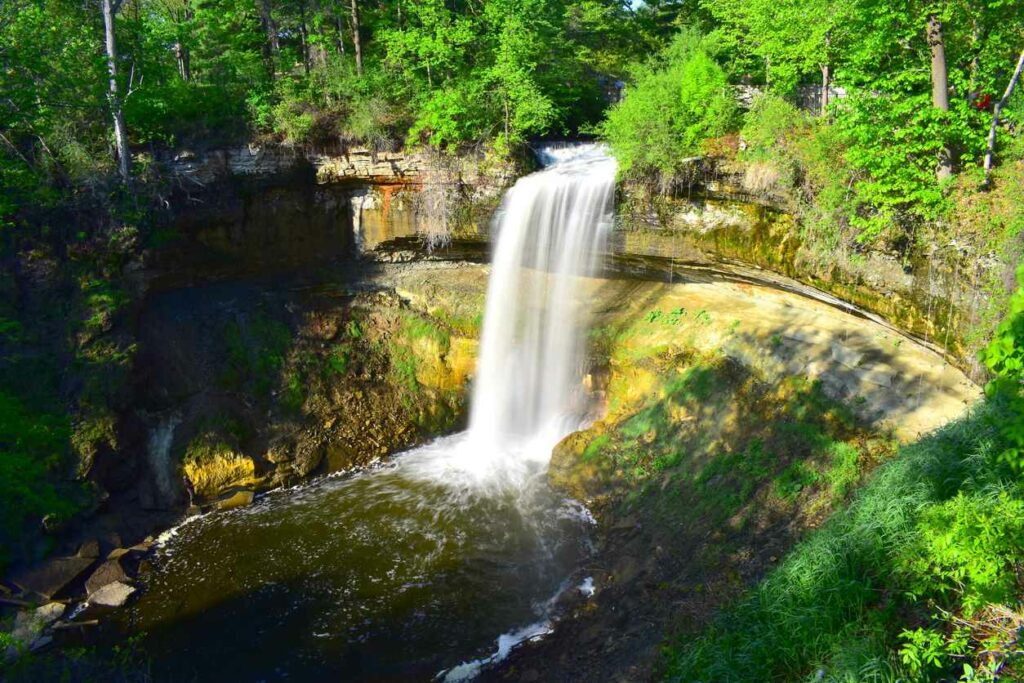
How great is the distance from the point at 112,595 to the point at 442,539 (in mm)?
5515

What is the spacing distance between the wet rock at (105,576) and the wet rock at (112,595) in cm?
13

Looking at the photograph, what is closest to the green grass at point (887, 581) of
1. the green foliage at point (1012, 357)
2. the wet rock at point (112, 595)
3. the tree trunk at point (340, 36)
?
the green foliage at point (1012, 357)

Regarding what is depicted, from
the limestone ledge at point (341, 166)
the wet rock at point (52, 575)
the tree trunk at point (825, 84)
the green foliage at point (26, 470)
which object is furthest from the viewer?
the limestone ledge at point (341, 166)

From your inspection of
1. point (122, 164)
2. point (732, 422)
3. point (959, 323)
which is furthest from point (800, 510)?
point (122, 164)

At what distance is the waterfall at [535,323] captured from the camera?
13.4m

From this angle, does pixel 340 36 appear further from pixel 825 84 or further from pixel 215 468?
pixel 825 84

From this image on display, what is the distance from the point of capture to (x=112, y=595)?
A: 1008 centimetres

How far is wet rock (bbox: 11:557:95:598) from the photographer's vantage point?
10.2 m

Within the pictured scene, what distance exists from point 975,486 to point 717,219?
298 inches

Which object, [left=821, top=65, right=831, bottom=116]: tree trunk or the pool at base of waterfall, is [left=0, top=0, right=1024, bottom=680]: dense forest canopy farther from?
the pool at base of waterfall

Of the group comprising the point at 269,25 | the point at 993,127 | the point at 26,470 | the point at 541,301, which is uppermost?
the point at 269,25

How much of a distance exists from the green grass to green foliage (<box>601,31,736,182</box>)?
24.6 ft

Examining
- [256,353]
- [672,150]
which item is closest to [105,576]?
[256,353]

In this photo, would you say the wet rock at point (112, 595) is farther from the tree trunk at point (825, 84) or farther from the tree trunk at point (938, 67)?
the tree trunk at point (825, 84)
